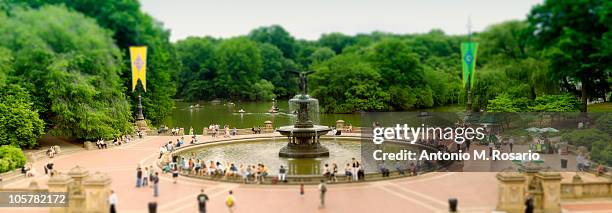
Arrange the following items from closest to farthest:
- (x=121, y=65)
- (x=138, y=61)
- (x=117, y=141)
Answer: (x=117, y=141), (x=138, y=61), (x=121, y=65)

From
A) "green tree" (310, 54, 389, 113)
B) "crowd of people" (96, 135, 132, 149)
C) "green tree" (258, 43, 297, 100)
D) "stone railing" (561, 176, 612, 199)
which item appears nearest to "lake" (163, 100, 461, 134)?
"green tree" (310, 54, 389, 113)

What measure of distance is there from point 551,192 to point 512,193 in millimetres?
1734

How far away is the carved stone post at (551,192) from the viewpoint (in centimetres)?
2289

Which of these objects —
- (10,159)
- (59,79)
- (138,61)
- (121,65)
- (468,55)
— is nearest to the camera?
(10,159)

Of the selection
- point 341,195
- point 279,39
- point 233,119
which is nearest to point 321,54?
point 279,39

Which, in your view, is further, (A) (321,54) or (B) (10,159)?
(A) (321,54)

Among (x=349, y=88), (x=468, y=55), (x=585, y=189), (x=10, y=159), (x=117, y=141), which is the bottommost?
(x=585, y=189)

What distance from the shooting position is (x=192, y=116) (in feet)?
268

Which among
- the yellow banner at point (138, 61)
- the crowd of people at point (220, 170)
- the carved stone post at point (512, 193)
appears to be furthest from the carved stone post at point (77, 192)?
the yellow banner at point (138, 61)

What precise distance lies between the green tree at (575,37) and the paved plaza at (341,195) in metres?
15.6

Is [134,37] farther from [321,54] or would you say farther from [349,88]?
[321,54]

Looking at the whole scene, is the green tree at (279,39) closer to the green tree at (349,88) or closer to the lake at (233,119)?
the lake at (233,119)

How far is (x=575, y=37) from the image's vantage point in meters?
40.9

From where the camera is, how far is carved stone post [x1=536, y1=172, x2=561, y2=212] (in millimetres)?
22891
